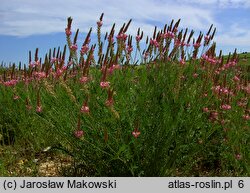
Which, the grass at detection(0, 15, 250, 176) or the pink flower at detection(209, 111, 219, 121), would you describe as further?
the pink flower at detection(209, 111, 219, 121)

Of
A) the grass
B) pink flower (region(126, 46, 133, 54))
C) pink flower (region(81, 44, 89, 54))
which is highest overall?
pink flower (region(126, 46, 133, 54))

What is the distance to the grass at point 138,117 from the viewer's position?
3395 millimetres

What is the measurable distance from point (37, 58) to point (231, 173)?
7.26 ft

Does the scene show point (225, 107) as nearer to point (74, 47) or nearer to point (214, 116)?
point (214, 116)

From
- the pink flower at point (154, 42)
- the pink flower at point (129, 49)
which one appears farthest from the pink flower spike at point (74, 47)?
the pink flower at point (154, 42)

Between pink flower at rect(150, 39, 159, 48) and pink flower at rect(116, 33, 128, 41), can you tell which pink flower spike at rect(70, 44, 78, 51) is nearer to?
pink flower at rect(116, 33, 128, 41)

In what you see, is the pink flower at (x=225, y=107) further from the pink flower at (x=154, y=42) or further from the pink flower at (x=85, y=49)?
the pink flower at (x=85, y=49)

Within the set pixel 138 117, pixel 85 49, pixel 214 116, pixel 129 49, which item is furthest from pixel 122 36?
pixel 214 116

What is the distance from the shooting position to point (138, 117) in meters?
3.40

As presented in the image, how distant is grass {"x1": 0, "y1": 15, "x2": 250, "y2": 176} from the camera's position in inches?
134

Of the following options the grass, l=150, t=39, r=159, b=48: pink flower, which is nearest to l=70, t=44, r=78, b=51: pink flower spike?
the grass

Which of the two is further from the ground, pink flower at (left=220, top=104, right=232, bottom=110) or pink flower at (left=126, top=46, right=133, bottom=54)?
pink flower at (left=126, top=46, right=133, bottom=54)

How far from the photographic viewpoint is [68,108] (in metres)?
3.52

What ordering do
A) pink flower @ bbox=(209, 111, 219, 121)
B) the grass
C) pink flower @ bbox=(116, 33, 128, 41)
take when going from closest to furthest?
the grass < pink flower @ bbox=(116, 33, 128, 41) < pink flower @ bbox=(209, 111, 219, 121)
